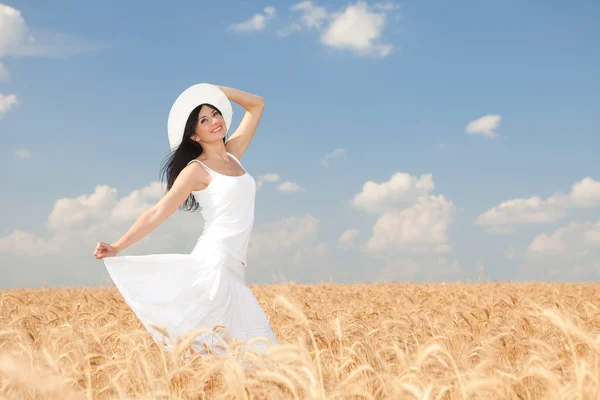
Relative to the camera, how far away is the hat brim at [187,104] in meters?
4.60

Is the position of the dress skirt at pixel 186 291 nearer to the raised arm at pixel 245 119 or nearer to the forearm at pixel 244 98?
the raised arm at pixel 245 119

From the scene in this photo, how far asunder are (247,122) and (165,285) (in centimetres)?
174

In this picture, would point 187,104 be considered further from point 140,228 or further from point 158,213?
point 140,228

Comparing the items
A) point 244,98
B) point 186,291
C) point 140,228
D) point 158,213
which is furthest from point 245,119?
point 186,291

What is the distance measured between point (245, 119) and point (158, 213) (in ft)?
4.78

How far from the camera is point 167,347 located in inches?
156

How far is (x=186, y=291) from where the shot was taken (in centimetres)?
423

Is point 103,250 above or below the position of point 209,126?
below

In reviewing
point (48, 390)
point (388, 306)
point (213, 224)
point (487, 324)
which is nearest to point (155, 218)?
point (213, 224)

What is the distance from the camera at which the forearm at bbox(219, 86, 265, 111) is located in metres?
5.23

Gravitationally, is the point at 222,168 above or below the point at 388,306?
above

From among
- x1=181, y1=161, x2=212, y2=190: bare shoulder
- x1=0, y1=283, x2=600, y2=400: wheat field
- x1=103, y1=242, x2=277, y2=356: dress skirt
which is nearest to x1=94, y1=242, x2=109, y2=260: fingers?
x1=103, y1=242, x2=277, y2=356: dress skirt

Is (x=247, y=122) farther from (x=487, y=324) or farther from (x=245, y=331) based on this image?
(x=487, y=324)

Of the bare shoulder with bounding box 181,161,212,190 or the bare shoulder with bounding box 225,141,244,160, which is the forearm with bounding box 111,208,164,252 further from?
the bare shoulder with bounding box 225,141,244,160
